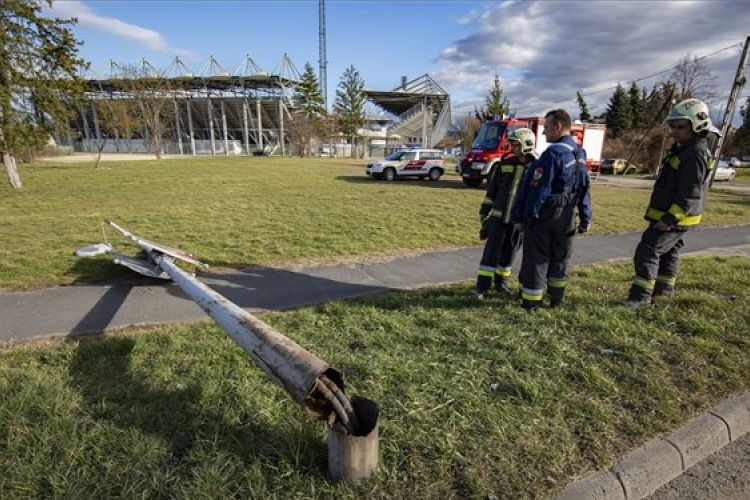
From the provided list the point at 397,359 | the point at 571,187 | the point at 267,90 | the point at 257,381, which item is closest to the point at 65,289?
the point at 257,381

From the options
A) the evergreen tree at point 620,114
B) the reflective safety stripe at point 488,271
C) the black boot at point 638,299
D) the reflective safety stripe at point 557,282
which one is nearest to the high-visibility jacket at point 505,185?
the reflective safety stripe at point 488,271

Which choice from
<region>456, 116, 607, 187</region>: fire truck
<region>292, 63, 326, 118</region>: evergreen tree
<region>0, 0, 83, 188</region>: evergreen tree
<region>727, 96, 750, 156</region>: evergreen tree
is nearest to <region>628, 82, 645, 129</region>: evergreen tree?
<region>727, 96, 750, 156</region>: evergreen tree

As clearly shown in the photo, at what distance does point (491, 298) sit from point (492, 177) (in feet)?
4.63

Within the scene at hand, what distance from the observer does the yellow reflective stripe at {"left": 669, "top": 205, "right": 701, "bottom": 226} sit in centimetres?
394

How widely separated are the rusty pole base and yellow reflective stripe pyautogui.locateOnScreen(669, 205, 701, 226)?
357 cm

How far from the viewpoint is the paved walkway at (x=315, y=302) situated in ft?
7.55

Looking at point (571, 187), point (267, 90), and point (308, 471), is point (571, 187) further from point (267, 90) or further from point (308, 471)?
point (267, 90)

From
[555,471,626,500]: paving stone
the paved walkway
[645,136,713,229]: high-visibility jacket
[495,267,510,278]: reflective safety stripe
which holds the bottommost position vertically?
the paved walkway

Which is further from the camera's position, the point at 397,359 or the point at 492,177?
the point at 492,177

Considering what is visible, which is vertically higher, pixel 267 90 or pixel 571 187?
pixel 267 90

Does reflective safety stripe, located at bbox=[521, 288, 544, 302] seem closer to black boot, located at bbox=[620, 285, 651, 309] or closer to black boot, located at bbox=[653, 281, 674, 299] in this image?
black boot, located at bbox=[620, 285, 651, 309]

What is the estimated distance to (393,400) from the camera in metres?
2.67

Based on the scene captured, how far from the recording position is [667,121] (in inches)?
158

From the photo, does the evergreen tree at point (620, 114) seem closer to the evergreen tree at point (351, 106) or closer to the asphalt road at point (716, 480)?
the evergreen tree at point (351, 106)
